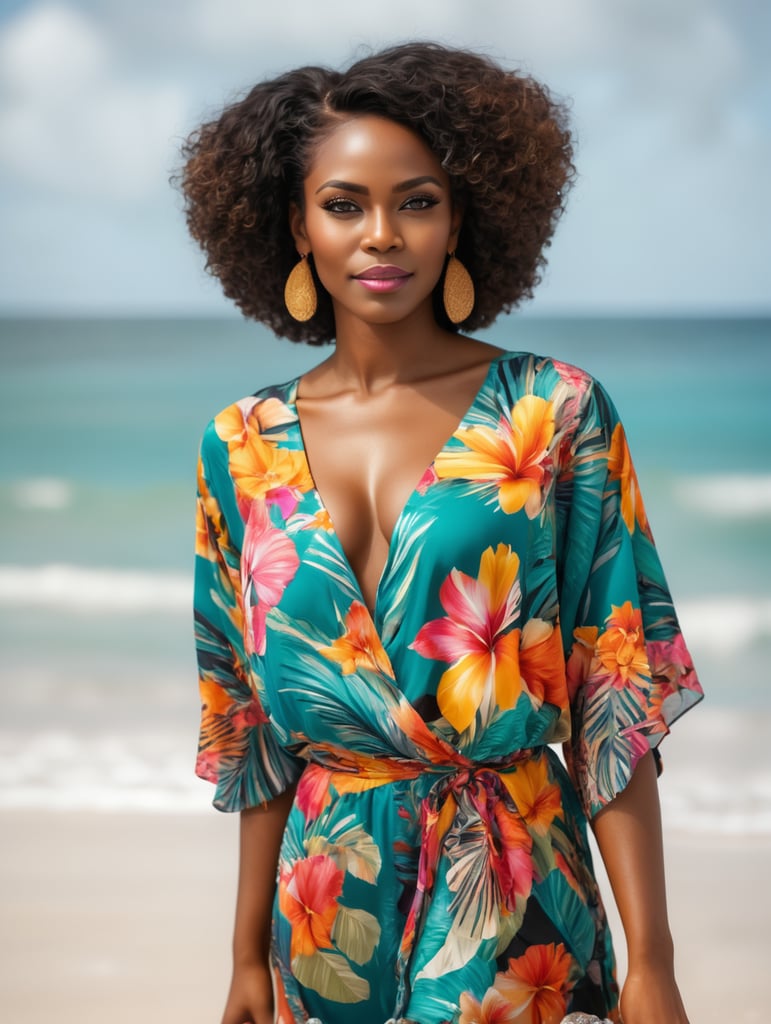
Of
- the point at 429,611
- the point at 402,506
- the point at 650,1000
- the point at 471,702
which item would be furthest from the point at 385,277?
the point at 650,1000

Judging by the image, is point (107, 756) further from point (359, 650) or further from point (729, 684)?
point (359, 650)

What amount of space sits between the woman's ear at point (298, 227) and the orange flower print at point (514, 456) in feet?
1.13

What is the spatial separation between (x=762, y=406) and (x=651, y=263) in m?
1.66

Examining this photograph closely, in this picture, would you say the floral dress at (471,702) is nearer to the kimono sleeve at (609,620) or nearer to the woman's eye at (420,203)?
the kimono sleeve at (609,620)

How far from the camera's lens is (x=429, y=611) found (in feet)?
5.38

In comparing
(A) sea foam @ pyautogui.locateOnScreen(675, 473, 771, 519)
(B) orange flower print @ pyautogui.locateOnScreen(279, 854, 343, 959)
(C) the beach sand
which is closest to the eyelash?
(B) orange flower print @ pyautogui.locateOnScreen(279, 854, 343, 959)

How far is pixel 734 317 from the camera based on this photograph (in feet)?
50.7

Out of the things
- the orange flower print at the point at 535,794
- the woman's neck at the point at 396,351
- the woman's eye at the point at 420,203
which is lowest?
the orange flower print at the point at 535,794

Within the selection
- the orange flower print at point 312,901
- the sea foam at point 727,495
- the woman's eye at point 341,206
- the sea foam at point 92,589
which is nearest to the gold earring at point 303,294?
the woman's eye at point 341,206

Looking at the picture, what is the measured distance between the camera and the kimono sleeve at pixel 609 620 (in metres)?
1.66

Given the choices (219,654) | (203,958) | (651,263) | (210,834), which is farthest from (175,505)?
(219,654)

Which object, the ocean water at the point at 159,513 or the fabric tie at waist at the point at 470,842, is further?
the ocean water at the point at 159,513

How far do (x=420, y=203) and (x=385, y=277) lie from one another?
0.32 feet

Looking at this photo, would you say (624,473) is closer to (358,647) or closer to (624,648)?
(624,648)
